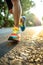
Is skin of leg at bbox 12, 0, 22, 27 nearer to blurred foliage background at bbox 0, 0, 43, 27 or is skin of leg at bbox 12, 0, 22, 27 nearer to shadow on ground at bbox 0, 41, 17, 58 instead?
shadow on ground at bbox 0, 41, 17, 58

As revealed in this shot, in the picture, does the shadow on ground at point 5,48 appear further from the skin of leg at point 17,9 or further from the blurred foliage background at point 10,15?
the blurred foliage background at point 10,15

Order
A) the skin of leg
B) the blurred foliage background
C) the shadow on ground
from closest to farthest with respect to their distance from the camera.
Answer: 1. the shadow on ground
2. the skin of leg
3. the blurred foliage background

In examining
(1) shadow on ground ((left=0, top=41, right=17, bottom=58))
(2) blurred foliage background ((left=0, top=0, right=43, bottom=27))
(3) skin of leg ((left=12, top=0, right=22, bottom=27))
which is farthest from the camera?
(2) blurred foliage background ((left=0, top=0, right=43, bottom=27))

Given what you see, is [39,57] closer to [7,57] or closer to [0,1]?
[7,57]

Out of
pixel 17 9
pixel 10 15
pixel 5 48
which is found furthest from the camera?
pixel 10 15

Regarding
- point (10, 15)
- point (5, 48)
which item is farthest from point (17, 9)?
point (10, 15)

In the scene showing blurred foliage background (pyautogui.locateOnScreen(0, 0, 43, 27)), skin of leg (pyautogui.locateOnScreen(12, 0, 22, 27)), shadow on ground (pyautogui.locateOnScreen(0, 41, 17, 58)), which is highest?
skin of leg (pyautogui.locateOnScreen(12, 0, 22, 27))

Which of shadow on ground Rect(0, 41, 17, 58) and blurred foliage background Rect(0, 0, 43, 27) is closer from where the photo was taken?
shadow on ground Rect(0, 41, 17, 58)

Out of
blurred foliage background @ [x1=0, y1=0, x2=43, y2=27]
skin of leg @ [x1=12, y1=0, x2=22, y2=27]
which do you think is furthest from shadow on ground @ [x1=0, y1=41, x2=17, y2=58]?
blurred foliage background @ [x1=0, y1=0, x2=43, y2=27]

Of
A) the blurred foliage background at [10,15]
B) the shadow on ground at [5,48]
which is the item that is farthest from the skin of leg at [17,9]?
the blurred foliage background at [10,15]

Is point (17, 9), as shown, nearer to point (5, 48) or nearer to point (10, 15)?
point (5, 48)

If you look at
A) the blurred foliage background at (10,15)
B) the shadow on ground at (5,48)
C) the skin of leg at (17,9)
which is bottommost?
the blurred foliage background at (10,15)

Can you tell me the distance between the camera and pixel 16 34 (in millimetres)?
2852

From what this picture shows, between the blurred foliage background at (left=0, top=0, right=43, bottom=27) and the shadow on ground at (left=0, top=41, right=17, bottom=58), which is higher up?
the shadow on ground at (left=0, top=41, right=17, bottom=58)
